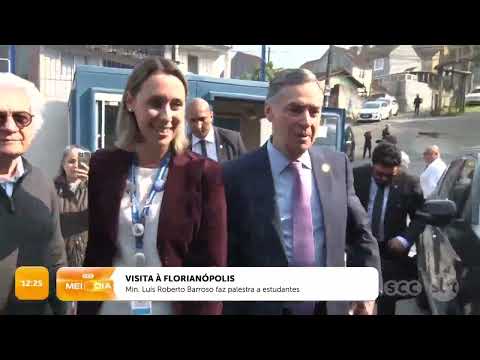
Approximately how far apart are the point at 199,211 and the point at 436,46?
1702 mm

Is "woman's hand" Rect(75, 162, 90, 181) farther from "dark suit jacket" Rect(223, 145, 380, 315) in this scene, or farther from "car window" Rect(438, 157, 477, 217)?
"car window" Rect(438, 157, 477, 217)

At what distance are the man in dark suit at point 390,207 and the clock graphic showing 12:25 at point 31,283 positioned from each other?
75.0 inches

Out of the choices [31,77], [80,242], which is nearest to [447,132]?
[80,242]

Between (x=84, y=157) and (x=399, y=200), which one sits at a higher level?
(x=84, y=157)

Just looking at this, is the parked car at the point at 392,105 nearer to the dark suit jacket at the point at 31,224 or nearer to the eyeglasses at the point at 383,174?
the eyeglasses at the point at 383,174

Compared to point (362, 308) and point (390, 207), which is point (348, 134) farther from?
point (362, 308)

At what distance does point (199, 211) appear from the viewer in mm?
2840

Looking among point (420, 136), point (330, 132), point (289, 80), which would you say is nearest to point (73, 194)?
point (289, 80)

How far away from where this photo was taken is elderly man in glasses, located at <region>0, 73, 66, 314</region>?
113 inches

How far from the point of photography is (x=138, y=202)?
2.80 meters

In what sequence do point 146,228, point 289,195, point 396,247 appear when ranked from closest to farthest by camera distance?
point 146,228 < point 289,195 < point 396,247

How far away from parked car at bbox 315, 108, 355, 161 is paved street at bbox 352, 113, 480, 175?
4 centimetres

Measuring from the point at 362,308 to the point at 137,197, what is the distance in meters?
1.47
